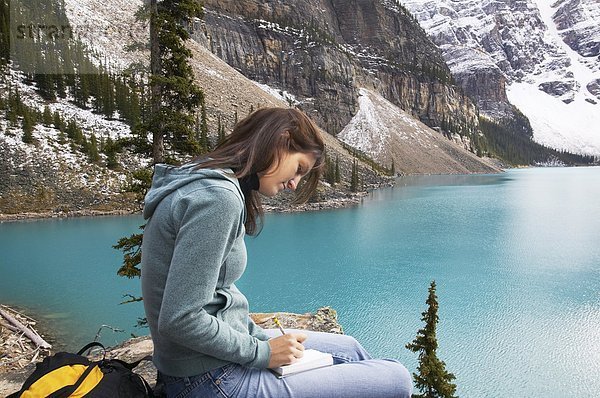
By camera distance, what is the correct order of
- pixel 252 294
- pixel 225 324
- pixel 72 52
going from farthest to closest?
pixel 72 52 < pixel 252 294 < pixel 225 324

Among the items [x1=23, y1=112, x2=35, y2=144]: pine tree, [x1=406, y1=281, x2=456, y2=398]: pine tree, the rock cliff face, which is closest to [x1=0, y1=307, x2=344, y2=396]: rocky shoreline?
[x1=406, y1=281, x2=456, y2=398]: pine tree

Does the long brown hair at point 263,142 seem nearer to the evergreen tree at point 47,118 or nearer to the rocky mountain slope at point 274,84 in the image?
the rocky mountain slope at point 274,84

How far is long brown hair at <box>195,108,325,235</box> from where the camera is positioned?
6.68 feet

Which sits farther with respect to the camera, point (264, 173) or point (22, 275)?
point (22, 275)

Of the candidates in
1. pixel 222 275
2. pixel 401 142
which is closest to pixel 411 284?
pixel 222 275

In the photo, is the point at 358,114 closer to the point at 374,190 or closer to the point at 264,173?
the point at 374,190

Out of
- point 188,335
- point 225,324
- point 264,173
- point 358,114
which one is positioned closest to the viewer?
point 188,335

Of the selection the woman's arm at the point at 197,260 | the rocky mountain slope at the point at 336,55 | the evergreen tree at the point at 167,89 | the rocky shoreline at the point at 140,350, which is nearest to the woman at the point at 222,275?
the woman's arm at the point at 197,260

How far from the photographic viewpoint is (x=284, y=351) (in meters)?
2.07

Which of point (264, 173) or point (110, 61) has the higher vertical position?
point (110, 61)

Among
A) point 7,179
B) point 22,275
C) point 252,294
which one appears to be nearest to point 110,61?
point 7,179

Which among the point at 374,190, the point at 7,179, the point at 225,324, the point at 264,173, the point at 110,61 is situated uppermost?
the point at 110,61

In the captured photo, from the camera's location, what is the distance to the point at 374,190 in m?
71.9

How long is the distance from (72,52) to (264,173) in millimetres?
77929
